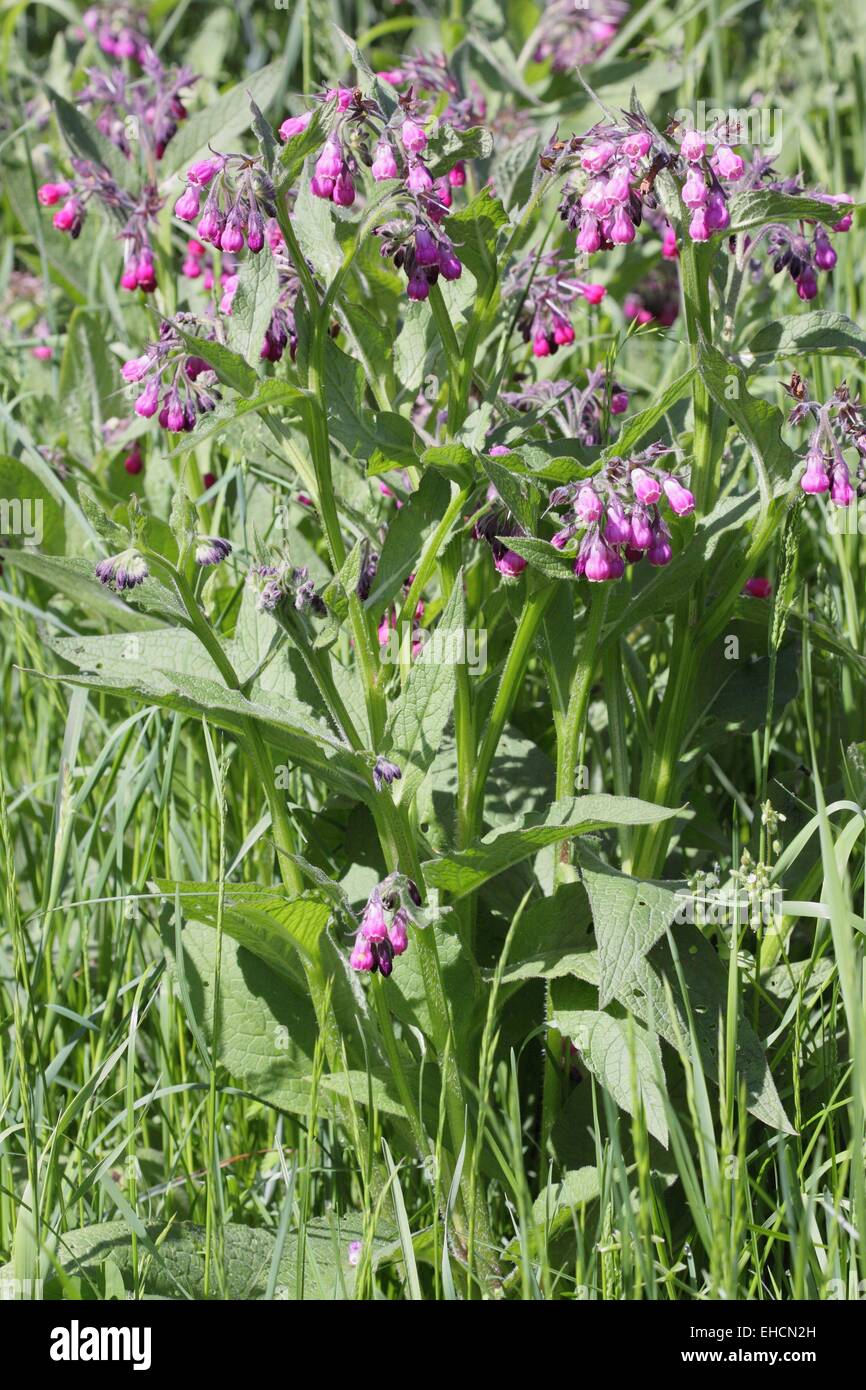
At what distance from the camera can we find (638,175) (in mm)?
→ 1844

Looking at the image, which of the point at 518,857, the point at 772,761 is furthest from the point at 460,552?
the point at 772,761

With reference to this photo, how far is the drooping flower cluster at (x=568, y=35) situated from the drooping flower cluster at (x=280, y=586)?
3027 millimetres

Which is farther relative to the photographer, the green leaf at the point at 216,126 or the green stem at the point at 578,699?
the green leaf at the point at 216,126

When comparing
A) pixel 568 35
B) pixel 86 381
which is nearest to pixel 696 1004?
pixel 86 381

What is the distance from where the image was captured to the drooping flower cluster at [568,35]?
4355 millimetres

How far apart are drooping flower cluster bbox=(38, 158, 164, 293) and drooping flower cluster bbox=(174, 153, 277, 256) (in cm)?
96

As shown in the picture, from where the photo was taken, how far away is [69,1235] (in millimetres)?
1976

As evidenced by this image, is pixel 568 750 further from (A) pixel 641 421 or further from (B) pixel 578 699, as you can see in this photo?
(A) pixel 641 421

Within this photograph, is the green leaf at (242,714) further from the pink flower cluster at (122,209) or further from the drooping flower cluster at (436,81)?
the drooping flower cluster at (436,81)

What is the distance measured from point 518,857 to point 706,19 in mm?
4715

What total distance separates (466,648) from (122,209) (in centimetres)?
152

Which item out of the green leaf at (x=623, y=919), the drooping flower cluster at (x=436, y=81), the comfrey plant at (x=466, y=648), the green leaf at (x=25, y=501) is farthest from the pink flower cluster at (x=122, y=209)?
the green leaf at (x=623, y=919)

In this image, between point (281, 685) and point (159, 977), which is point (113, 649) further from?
point (159, 977)

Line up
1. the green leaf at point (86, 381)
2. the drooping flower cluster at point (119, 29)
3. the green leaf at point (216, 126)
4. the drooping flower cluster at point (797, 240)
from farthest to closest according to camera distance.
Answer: the drooping flower cluster at point (119, 29)
the green leaf at point (86, 381)
the green leaf at point (216, 126)
the drooping flower cluster at point (797, 240)
